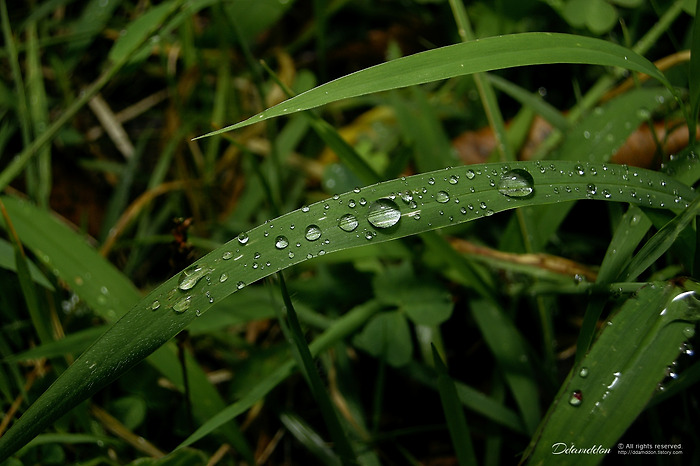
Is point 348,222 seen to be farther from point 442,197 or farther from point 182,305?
point 182,305

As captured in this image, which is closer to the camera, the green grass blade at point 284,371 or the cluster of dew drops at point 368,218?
the cluster of dew drops at point 368,218

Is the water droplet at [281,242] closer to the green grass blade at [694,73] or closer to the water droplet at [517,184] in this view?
the water droplet at [517,184]

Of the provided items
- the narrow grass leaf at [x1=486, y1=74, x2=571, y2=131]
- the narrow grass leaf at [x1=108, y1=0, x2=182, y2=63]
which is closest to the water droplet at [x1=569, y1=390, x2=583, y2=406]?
the narrow grass leaf at [x1=486, y1=74, x2=571, y2=131]

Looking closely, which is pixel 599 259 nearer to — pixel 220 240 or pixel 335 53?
pixel 220 240

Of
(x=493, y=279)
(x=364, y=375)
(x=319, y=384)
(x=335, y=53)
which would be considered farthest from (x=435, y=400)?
(x=335, y=53)

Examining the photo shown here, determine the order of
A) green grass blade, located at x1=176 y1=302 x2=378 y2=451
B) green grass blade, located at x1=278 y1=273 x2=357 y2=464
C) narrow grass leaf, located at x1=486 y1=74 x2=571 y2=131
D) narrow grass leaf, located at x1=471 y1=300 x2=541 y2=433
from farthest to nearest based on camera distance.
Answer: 1. narrow grass leaf, located at x1=486 y1=74 x2=571 y2=131
2. narrow grass leaf, located at x1=471 y1=300 x2=541 y2=433
3. green grass blade, located at x1=176 y1=302 x2=378 y2=451
4. green grass blade, located at x1=278 y1=273 x2=357 y2=464

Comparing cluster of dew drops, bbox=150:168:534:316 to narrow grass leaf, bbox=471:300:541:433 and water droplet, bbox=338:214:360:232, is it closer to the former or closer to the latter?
water droplet, bbox=338:214:360:232

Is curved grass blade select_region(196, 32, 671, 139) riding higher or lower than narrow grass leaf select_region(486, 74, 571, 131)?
lower

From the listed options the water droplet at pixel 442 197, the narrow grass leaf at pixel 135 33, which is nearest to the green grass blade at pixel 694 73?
the water droplet at pixel 442 197
